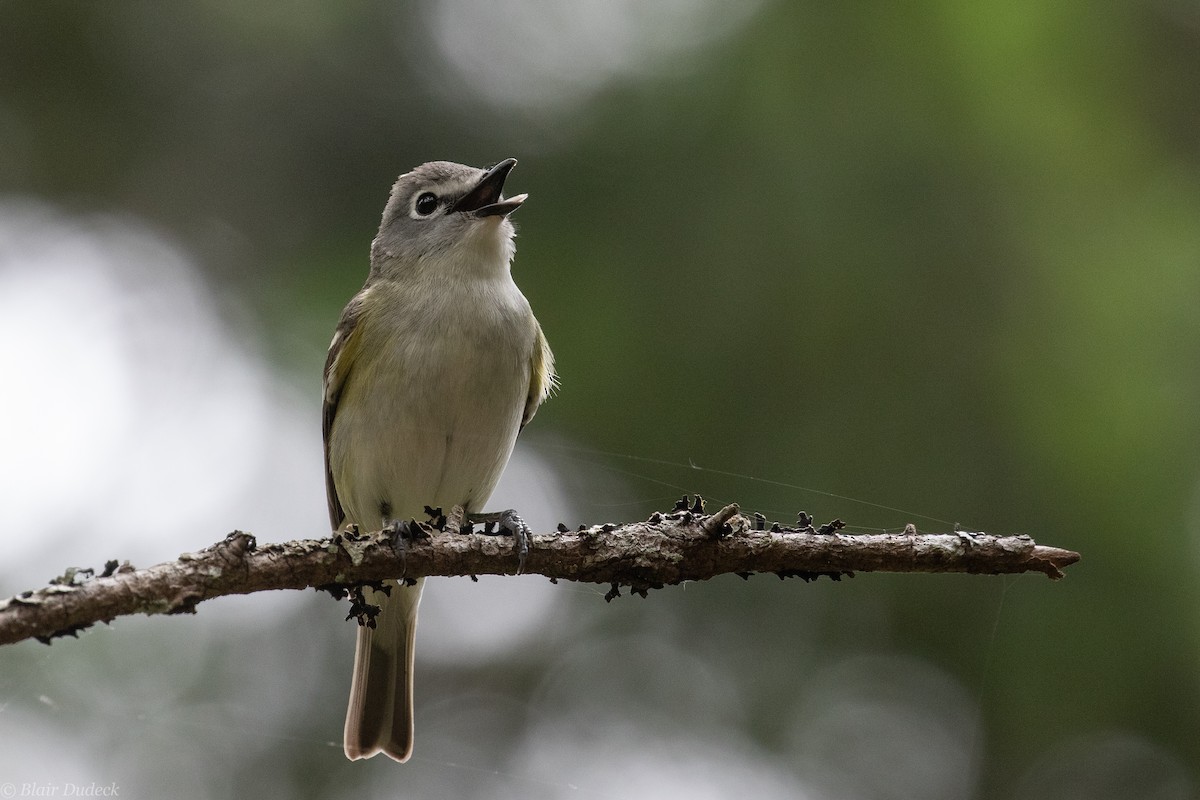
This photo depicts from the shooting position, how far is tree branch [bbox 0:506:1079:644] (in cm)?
220

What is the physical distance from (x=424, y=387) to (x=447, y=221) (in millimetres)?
894

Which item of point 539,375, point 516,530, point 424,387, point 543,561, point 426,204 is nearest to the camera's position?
point 543,561

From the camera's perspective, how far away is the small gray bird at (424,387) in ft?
13.6

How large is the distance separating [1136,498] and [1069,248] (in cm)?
116

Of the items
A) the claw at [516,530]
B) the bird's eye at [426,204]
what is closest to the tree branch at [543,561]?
the claw at [516,530]

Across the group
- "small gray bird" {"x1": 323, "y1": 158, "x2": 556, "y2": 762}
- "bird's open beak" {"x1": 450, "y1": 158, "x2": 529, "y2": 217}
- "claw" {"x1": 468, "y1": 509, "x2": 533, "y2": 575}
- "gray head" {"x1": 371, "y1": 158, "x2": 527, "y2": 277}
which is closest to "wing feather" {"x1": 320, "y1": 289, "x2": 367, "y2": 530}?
"small gray bird" {"x1": 323, "y1": 158, "x2": 556, "y2": 762}

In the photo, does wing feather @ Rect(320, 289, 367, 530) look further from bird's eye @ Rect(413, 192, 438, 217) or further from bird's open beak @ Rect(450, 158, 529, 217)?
bird's open beak @ Rect(450, 158, 529, 217)

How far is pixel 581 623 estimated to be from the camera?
5570 millimetres

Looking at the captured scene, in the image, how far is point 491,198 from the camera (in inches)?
179

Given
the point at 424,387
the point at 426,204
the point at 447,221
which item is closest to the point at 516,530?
the point at 424,387

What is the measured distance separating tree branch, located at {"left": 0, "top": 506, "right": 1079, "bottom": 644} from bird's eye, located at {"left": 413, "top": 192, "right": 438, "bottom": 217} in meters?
2.35

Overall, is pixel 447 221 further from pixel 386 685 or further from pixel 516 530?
pixel 516 530

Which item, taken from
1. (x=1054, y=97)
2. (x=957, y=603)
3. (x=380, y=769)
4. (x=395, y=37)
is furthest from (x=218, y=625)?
(x=1054, y=97)

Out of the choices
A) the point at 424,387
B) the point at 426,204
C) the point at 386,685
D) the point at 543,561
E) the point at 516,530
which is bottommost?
the point at 543,561
